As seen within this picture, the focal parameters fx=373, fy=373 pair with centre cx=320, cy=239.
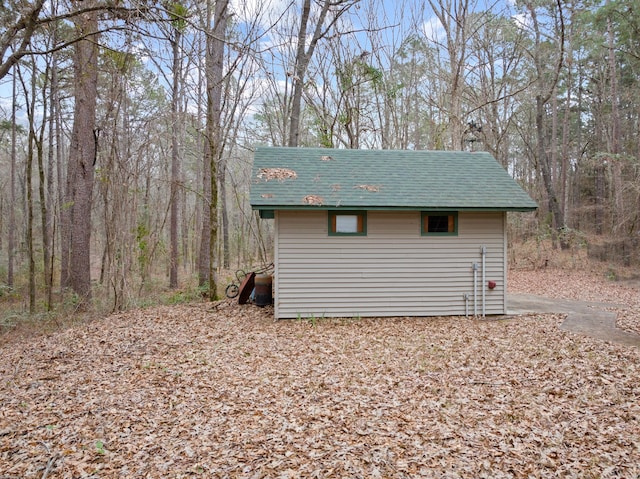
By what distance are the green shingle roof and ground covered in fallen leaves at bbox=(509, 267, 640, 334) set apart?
310 centimetres

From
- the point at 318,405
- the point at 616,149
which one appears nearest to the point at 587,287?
the point at 616,149

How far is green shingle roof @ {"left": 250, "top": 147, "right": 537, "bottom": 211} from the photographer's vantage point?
7.32 meters

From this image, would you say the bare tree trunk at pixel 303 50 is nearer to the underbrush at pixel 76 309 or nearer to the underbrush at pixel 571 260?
the underbrush at pixel 76 309

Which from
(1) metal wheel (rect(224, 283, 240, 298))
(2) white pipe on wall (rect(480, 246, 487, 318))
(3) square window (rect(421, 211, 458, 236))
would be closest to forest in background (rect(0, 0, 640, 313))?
(1) metal wheel (rect(224, 283, 240, 298))

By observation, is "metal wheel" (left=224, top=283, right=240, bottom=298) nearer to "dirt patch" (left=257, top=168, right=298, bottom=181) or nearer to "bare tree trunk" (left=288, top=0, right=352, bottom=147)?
"dirt patch" (left=257, top=168, right=298, bottom=181)

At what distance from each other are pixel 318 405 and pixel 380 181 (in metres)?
5.23

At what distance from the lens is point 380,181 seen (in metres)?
8.00

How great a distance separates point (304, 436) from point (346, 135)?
12.8m

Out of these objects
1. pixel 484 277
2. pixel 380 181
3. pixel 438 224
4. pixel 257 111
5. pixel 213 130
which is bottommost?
pixel 484 277

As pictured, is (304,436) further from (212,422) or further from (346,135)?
(346,135)

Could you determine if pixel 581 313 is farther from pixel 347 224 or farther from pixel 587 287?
pixel 347 224

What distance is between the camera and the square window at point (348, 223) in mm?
7531

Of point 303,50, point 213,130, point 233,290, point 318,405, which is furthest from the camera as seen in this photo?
point 303,50

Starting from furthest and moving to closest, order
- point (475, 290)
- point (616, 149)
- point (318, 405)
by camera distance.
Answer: point (616, 149), point (475, 290), point (318, 405)
